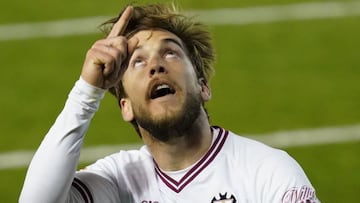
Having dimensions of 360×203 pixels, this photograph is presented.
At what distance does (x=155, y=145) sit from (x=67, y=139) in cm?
48

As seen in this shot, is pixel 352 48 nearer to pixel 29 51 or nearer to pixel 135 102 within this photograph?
pixel 29 51

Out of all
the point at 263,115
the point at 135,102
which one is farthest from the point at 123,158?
the point at 263,115

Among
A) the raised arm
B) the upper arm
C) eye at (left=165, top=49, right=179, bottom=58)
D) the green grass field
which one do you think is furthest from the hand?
the green grass field

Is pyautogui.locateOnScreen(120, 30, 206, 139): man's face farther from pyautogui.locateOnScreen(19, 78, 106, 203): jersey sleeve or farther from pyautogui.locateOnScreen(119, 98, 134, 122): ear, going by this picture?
pyautogui.locateOnScreen(19, 78, 106, 203): jersey sleeve

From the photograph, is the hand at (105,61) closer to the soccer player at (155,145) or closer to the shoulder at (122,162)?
the soccer player at (155,145)

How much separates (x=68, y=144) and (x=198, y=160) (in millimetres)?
607

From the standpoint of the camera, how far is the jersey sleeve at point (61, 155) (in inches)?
192

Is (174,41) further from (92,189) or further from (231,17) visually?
(231,17)

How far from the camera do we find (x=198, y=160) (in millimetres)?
5176

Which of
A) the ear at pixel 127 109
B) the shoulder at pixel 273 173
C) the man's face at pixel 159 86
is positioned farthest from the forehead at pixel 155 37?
the shoulder at pixel 273 173

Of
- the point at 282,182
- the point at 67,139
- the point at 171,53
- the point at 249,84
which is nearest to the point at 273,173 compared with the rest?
the point at 282,182

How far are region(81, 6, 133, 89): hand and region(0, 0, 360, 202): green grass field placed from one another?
268 cm

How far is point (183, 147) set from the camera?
16.9 feet

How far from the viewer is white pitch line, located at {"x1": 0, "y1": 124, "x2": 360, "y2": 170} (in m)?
7.79
